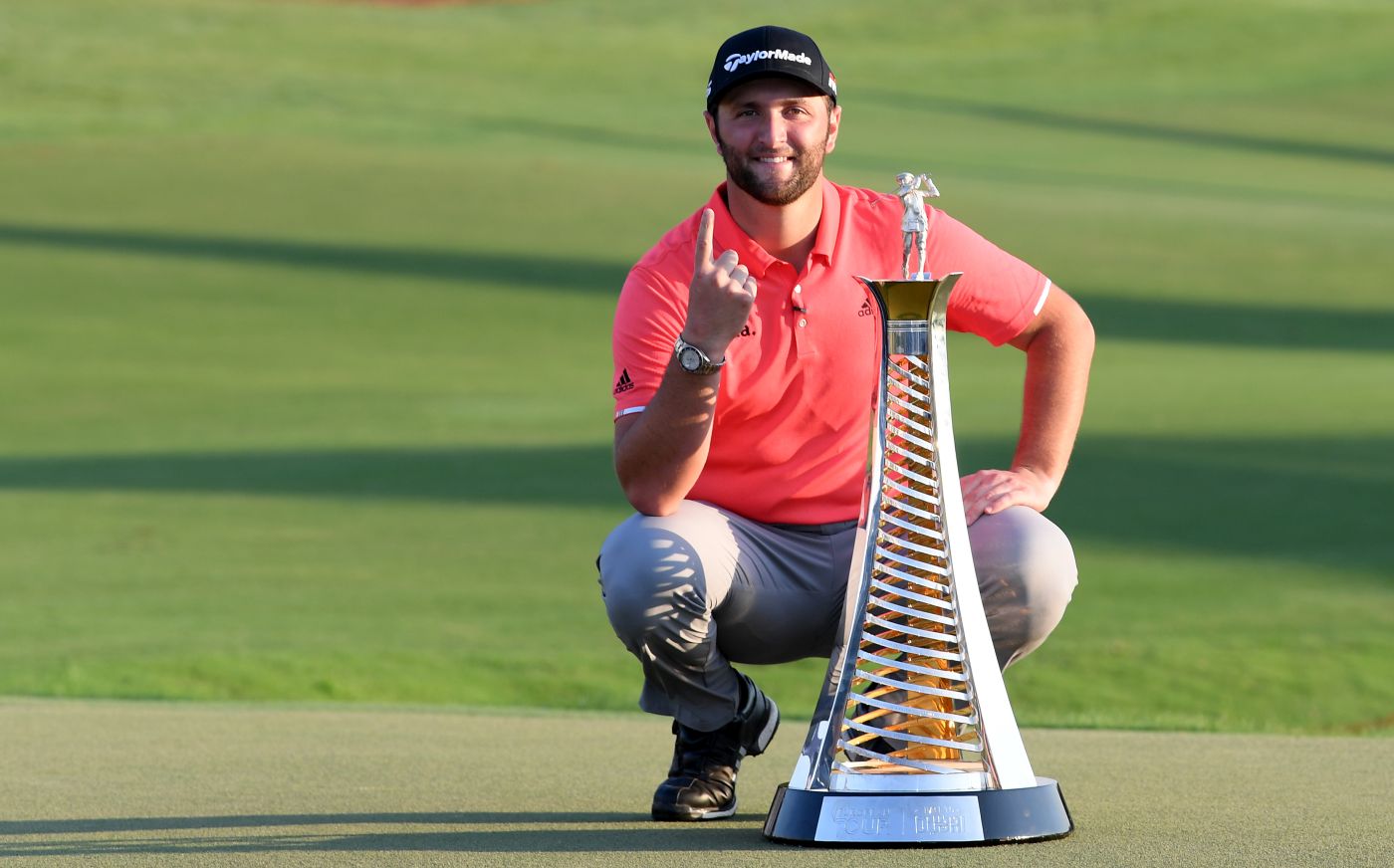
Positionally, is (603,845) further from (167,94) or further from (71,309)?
(167,94)

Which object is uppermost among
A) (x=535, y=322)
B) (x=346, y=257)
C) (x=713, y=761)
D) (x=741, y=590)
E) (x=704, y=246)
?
(x=346, y=257)

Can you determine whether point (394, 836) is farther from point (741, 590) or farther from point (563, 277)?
point (563, 277)

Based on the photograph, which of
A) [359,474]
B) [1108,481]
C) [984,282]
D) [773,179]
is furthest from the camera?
[359,474]

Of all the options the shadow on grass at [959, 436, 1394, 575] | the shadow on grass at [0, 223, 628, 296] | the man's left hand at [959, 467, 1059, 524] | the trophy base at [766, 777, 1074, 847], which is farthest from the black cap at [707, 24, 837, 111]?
the shadow on grass at [0, 223, 628, 296]

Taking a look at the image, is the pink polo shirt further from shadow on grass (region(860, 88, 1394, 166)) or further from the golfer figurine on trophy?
shadow on grass (region(860, 88, 1394, 166))

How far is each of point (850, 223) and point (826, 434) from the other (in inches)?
15.0

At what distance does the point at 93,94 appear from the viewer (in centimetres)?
3250

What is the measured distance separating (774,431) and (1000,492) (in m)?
0.41

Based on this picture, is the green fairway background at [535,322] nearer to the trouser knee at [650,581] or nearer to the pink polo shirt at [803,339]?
the pink polo shirt at [803,339]

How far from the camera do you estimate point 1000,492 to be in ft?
12.6

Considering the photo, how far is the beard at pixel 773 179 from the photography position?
385 centimetres

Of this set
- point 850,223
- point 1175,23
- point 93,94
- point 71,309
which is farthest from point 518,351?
point 1175,23

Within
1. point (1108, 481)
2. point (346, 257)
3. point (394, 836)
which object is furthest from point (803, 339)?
point (346, 257)

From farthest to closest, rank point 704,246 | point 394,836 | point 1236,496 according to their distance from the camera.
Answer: point 1236,496, point 394,836, point 704,246
